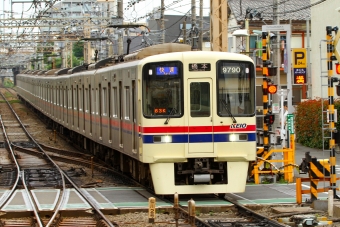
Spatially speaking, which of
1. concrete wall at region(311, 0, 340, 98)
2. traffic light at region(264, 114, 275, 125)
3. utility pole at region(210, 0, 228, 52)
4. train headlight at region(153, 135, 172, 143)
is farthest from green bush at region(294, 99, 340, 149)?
train headlight at region(153, 135, 172, 143)

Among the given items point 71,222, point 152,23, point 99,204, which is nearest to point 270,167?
point 99,204

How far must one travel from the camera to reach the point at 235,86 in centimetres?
1230

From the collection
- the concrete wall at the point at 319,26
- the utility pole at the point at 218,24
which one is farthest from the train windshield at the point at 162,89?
the concrete wall at the point at 319,26

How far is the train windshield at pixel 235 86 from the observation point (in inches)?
483

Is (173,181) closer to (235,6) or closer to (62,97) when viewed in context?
(62,97)

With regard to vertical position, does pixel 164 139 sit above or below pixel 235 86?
below

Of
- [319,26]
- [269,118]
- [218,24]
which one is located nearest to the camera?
[269,118]

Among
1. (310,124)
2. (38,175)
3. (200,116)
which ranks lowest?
(38,175)

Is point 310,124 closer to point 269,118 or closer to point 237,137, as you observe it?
point 269,118

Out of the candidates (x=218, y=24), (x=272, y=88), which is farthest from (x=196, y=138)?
(x=218, y=24)

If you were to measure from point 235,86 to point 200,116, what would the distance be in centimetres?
74

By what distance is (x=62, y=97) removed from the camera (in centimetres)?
2862

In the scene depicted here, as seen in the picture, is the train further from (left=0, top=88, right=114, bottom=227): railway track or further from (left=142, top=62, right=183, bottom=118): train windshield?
(left=0, top=88, right=114, bottom=227): railway track

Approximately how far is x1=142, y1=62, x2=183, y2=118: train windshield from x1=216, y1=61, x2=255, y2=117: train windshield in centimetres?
66
